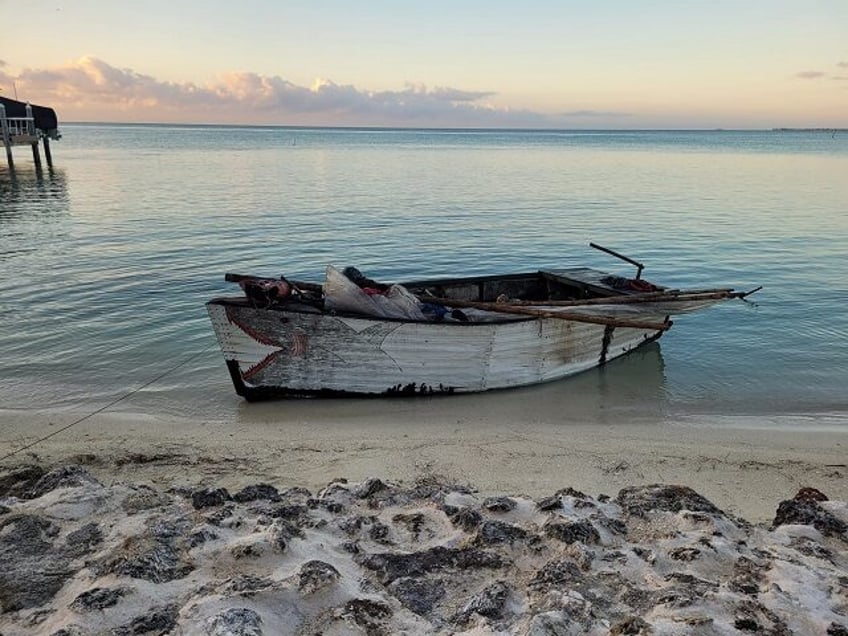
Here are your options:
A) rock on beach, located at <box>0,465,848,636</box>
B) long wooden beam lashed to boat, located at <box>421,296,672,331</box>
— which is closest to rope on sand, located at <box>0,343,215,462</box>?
rock on beach, located at <box>0,465,848,636</box>

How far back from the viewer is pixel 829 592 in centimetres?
344

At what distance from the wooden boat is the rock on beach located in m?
3.11

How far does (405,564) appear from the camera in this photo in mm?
3701

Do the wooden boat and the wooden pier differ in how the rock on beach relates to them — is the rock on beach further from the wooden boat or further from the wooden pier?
the wooden pier

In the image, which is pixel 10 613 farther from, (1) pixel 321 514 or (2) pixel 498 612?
(2) pixel 498 612

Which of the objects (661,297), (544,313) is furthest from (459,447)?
(661,297)

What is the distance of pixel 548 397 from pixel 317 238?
14629 millimetres

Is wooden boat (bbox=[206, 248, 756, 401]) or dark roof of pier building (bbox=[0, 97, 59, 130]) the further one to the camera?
dark roof of pier building (bbox=[0, 97, 59, 130])

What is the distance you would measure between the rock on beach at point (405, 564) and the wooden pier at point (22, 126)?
41.7m

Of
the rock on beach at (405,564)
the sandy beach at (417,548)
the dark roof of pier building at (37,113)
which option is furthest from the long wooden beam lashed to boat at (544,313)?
the dark roof of pier building at (37,113)

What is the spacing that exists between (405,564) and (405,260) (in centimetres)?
1549

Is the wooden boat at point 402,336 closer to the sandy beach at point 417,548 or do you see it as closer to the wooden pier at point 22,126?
the sandy beach at point 417,548

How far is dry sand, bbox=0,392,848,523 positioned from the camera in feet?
20.2

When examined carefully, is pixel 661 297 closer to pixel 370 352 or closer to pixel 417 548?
pixel 370 352
